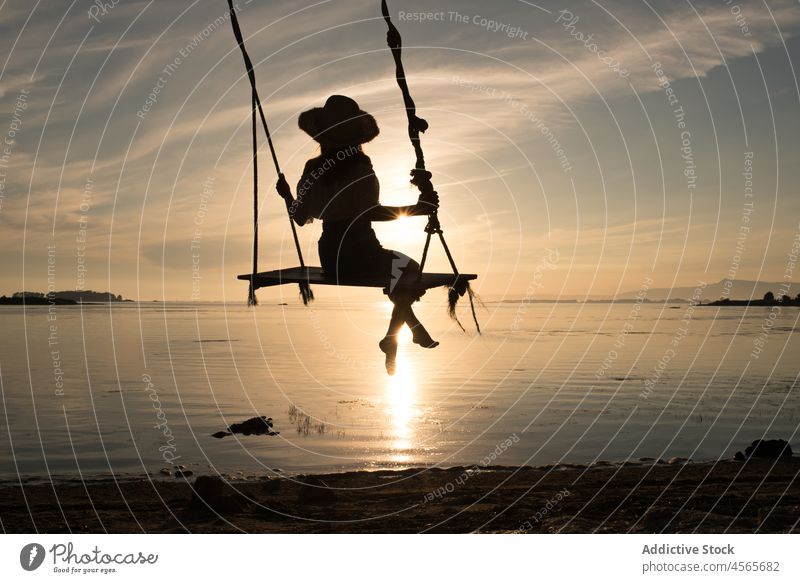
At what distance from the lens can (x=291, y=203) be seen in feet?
33.9

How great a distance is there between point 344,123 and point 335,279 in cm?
171

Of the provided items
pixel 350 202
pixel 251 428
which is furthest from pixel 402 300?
pixel 251 428

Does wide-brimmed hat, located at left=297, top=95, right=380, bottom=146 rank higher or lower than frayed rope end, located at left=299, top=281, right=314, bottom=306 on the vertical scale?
higher

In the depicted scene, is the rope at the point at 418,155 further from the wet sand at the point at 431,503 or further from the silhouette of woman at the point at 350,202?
the wet sand at the point at 431,503

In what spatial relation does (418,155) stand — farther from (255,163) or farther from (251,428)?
(251,428)

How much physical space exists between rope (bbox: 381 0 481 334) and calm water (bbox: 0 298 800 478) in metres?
0.48

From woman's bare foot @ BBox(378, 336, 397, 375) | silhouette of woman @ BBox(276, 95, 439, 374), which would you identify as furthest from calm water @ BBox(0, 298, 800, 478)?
woman's bare foot @ BBox(378, 336, 397, 375)

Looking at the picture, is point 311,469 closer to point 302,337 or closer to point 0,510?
point 0,510

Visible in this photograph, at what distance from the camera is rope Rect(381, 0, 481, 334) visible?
8.62 metres

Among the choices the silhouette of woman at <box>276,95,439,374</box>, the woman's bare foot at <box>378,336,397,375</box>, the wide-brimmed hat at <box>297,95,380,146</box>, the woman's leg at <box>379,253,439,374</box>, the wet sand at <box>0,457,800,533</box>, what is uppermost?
the wide-brimmed hat at <box>297,95,380,146</box>

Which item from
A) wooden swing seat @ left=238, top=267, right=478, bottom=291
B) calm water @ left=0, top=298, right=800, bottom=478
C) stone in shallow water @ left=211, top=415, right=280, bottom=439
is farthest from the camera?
stone in shallow water @ left=211, top=415, right=280, bottom=439

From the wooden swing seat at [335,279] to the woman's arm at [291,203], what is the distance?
0.69 m

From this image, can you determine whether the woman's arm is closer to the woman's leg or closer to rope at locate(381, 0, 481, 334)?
the woman's leg

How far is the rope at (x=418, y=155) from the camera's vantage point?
862cm
